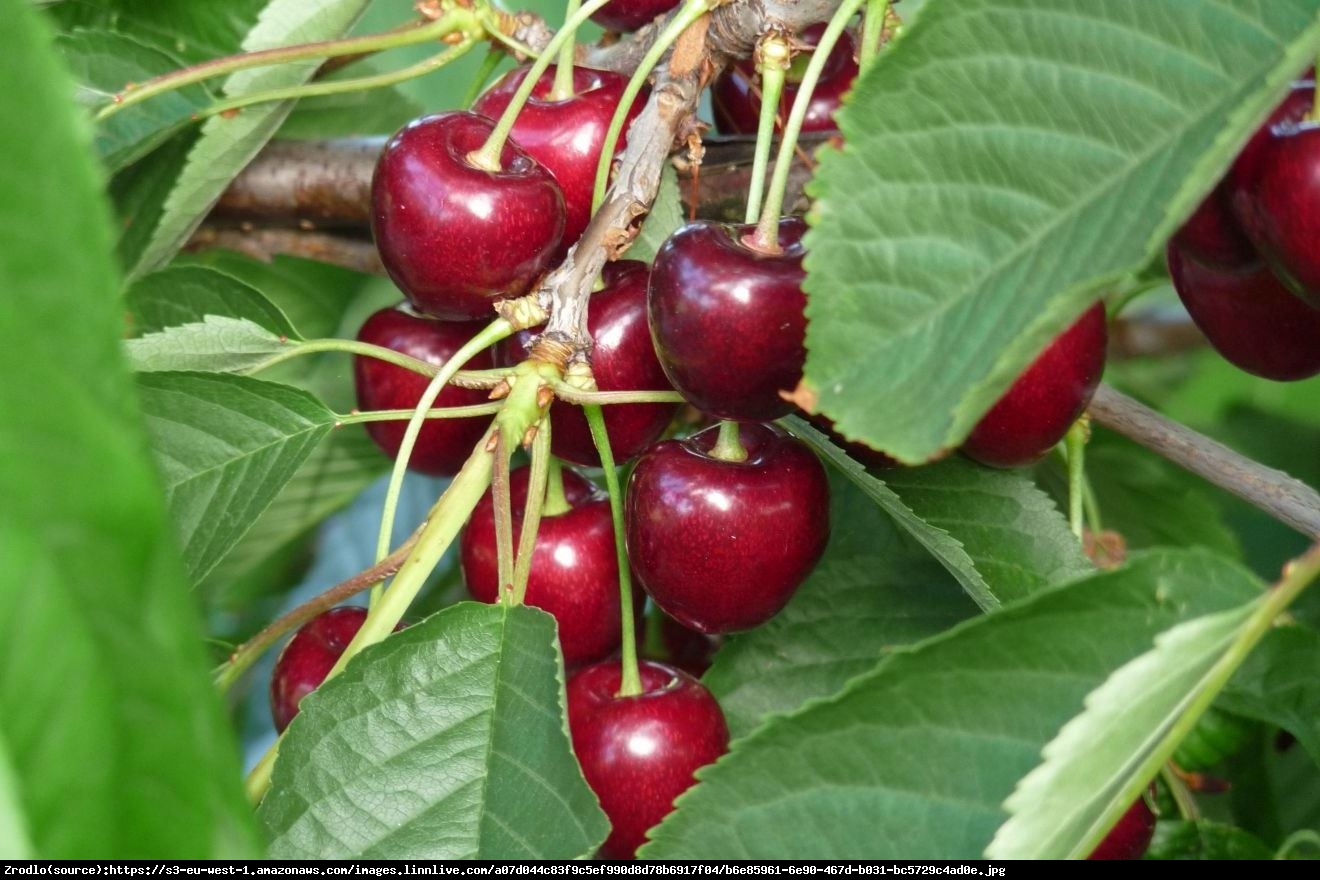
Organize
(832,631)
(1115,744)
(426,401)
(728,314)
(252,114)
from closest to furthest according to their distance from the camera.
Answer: (1115,744)
(728,314)
(426,401)
(832,631)
(252,114)

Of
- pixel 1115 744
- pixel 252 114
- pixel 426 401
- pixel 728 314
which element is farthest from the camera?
pixel 252 114

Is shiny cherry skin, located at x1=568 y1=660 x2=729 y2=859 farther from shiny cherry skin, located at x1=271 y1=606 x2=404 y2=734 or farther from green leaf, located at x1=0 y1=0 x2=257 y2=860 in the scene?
green leaf, located at x1=0 y1=0 x2=257 y2=860

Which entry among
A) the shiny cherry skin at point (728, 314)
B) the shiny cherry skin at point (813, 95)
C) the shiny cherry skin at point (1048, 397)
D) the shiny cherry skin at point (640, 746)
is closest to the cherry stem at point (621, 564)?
the shiny cherry skin at point (640, 746)

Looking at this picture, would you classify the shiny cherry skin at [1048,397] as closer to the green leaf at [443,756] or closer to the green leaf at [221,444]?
the green leaf at [443,756]

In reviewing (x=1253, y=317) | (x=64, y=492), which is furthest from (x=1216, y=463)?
(x=64, y=492)

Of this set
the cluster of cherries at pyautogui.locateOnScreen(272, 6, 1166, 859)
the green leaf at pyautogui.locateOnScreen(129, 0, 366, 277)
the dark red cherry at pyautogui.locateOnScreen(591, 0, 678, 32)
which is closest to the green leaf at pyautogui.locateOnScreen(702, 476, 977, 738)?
the cluster of cherries at pyautogui.locateOnScreen(272, 6, 1166, 859)

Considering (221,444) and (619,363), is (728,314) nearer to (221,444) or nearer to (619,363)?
(619,363)

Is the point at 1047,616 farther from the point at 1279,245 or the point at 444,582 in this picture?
the point at 444,582
